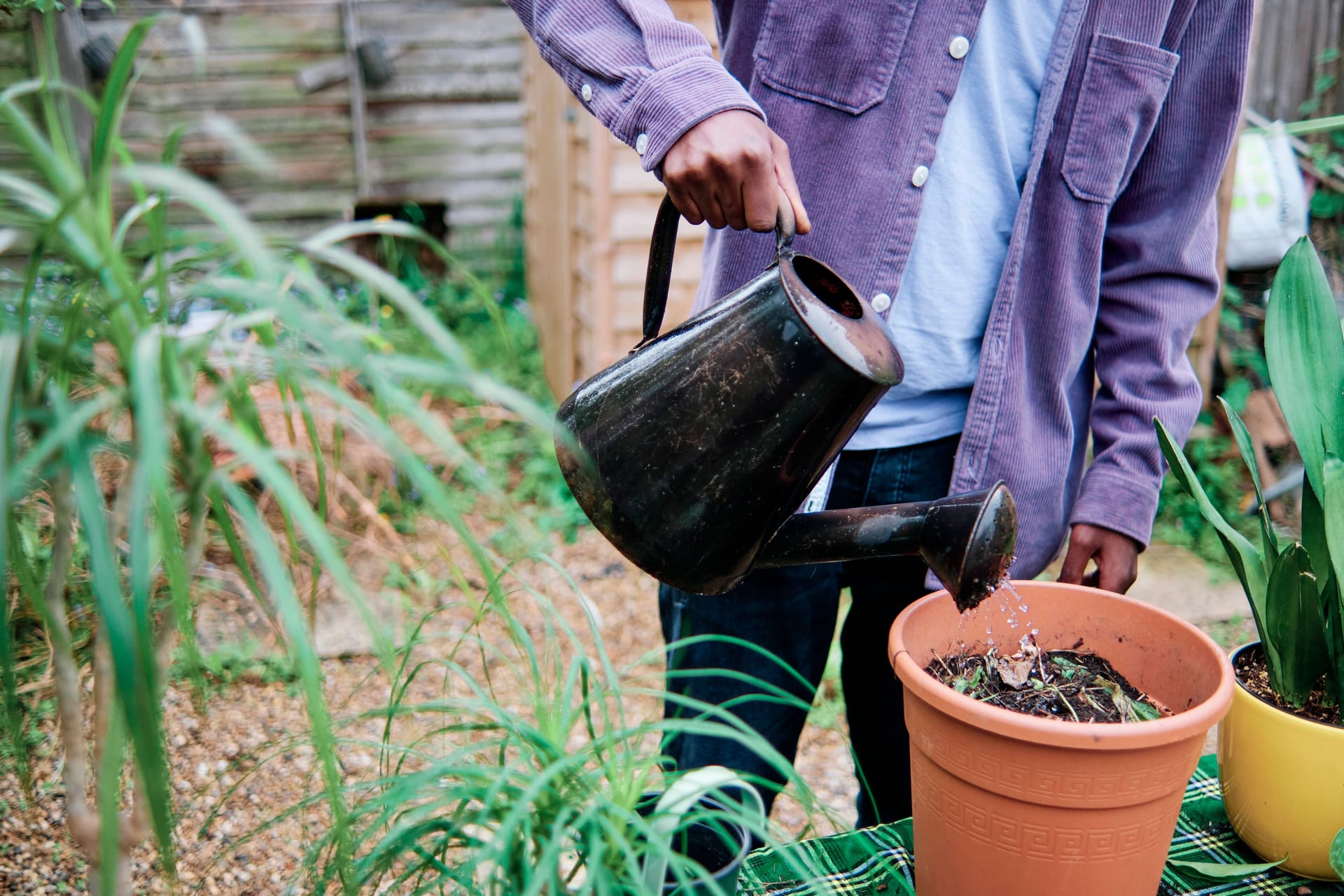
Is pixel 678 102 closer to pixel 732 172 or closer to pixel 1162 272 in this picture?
pixel 732 172

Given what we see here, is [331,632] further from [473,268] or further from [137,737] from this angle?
[473,268]

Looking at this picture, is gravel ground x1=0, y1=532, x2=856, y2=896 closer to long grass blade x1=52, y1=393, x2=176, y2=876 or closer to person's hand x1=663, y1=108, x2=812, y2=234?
long grass blade x1=52, y1=393, x2=176, y2=876

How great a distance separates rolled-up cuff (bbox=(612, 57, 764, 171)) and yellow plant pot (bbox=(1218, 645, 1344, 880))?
77cm

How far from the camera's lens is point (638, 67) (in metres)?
1.01

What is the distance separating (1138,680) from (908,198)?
0.60m

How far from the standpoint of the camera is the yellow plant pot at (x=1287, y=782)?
0.96m

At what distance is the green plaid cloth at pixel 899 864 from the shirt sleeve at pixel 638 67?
27.1 inches

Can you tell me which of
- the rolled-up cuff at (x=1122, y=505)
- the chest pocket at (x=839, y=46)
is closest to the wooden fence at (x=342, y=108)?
the chest pocket at (x=839, y=46)

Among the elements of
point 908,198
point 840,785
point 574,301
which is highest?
point 908,198

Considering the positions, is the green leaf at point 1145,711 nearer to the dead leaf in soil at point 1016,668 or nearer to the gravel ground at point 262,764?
the dead leaf in soil at point 1016,668

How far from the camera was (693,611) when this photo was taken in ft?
4.29

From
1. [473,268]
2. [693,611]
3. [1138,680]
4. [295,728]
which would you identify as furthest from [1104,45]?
[473,268]

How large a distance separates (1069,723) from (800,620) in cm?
53

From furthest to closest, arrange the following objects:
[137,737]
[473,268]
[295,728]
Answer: [473,268]
[295,728]
[137,737]
